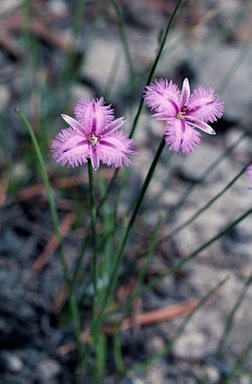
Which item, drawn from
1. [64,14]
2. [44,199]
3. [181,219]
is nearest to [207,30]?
[64,14]

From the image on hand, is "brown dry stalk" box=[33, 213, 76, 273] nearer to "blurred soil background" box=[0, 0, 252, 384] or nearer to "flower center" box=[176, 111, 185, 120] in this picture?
"blurred soil background" box=[0, 0, 252, 384]

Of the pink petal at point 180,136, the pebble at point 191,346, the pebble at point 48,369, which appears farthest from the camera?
the pebble at point 191,346

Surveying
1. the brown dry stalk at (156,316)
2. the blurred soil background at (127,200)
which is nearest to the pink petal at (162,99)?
the blurred soil background at (127,200)

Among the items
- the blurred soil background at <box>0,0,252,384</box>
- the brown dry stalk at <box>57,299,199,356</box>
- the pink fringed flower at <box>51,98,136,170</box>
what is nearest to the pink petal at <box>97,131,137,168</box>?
the pink fringed flower at <box>51,98,136,170</box>

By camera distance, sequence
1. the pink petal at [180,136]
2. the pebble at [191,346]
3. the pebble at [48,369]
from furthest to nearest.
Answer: the pebble at [191,346] → the pebble at [48,369] → the pink petal at [180,136]

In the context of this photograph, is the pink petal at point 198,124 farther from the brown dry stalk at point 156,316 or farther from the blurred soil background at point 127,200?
the brown dry stalk at point 156,316

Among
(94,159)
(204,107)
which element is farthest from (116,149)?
(204,107)
